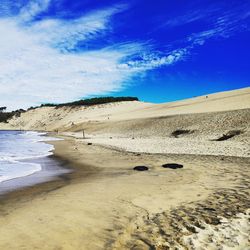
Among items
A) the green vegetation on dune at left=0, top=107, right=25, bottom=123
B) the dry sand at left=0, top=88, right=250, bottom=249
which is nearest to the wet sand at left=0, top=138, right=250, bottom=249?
the dry sand at left=0, top=88, right=250, bottom=249

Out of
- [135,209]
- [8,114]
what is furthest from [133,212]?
[8,114]

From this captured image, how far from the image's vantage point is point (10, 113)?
145m

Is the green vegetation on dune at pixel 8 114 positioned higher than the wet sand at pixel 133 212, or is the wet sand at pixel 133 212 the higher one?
the green vegetation on dune at pixel 8 114

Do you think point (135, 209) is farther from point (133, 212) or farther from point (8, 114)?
point (8, 114)

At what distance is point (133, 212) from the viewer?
25.8ft

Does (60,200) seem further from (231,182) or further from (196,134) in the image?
(196,134)

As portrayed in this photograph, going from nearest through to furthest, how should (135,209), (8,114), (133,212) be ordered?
(133,212), (135,209), (8,114)

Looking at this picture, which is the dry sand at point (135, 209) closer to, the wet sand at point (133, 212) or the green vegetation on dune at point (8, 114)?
the wet sand at point (133, 212)

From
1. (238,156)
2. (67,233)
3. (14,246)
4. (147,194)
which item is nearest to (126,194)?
(147,194)

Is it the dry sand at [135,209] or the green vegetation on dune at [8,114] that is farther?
the green vegetation on dune at [8,114]

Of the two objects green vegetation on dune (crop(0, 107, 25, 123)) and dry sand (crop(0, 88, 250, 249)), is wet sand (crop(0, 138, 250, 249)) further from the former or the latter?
green vegetation on dune (crop(0, 107, 25, 123))

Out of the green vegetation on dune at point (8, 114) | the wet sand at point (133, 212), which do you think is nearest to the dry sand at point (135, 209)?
the wet sand at point (133, 212)

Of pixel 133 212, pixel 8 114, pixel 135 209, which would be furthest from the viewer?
pixel 8 114

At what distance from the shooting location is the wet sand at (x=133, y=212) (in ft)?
19.8
